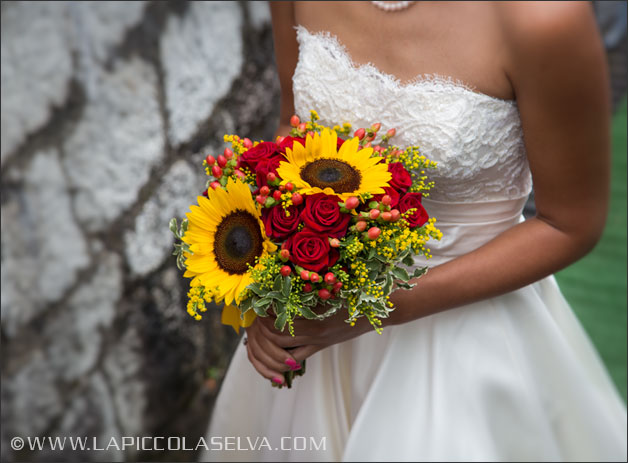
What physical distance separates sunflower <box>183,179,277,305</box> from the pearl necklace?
0.44 metres

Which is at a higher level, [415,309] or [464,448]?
[415,309]

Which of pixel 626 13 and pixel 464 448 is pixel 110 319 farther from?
pixel 626 13

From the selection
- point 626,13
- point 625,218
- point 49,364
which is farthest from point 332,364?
point 626,13

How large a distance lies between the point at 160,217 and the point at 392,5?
2.95 feet

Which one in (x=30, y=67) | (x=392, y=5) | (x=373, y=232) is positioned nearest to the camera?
(x=373, y=232)

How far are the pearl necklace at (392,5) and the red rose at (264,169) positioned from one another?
14.8 inches

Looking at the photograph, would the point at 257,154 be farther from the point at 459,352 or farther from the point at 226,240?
the point at 459,352

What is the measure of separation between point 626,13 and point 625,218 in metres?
0.93

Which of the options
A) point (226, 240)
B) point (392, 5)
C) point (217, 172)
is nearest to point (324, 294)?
point (226, 240)

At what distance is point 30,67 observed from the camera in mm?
1242

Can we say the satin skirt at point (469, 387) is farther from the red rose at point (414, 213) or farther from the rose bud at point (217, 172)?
the rose bud at point (217, 172)

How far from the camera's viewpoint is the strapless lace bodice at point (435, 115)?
0.93 metres

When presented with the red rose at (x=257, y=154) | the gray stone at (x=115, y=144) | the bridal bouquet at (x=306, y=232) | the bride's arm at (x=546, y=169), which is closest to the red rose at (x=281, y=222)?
the bridal bouquet at (x=306, y=232)

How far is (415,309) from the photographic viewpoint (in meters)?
0.99
